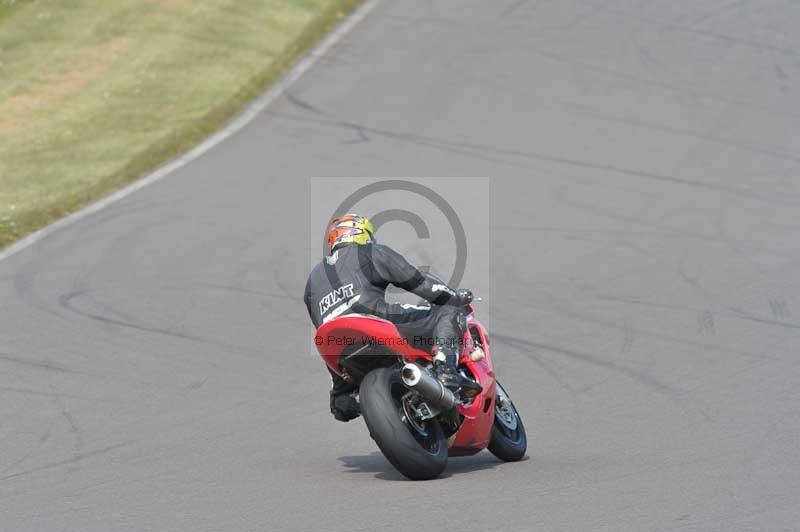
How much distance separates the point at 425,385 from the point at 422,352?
0.47m

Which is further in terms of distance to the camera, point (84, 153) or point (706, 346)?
point (84, 153)

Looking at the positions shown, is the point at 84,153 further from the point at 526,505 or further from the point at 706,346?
the point at 526,505

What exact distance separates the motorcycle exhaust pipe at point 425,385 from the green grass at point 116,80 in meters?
7.86

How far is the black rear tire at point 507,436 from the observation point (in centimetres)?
728

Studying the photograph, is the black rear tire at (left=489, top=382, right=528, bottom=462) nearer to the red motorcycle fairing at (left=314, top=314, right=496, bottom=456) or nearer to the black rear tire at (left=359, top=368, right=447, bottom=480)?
the red motorcycle fairing at (left=314, top=314, right=496, bottom=456)

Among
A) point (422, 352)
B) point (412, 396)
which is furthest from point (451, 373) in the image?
point (412, 396)

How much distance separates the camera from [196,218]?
43.1 ft

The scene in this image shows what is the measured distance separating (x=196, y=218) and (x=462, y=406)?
6984 millimetres

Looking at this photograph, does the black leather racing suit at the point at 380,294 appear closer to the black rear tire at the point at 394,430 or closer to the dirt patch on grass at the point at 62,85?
the black rear tire at the point at 394,430

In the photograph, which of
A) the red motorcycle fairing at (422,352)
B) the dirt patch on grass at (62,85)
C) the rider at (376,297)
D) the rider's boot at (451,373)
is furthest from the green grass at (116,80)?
the rider's boot at (451,373)

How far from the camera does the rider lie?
6773 mm

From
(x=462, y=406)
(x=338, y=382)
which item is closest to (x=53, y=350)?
(x=338, y=382)

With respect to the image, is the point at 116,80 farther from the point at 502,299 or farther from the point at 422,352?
the point at 422,352

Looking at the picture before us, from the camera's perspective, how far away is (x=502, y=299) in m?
10.9
